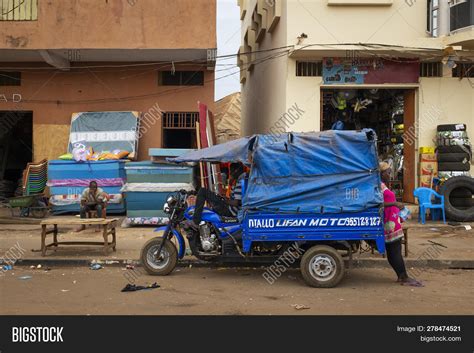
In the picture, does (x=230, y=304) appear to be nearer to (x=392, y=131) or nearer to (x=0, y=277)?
(x=0, y=277)

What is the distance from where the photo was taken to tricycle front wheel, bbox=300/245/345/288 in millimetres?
7375

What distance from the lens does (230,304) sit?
6535 mm

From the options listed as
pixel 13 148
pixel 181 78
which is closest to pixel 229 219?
pixel 181 78

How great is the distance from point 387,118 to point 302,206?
9.00 meters

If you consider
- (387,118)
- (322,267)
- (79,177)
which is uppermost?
(387,118)

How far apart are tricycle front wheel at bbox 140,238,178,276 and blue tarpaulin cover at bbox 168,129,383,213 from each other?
140cm

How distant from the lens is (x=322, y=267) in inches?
293

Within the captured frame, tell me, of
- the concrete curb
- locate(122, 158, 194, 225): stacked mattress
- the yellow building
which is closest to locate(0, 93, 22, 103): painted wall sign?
locate(122, 158, 194, 225): stacked mattress

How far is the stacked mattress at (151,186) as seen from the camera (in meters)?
12.4

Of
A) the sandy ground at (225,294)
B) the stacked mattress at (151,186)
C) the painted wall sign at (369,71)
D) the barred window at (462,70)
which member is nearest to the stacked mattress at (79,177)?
the stacked mattress at (151,186)

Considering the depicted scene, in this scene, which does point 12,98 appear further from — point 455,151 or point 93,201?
point 455,151

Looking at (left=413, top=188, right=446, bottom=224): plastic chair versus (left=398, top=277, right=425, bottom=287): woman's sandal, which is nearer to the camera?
(left=398, top=277, right=425, bottom=287): woman's sandal

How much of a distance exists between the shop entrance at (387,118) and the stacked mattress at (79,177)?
19.9 ft

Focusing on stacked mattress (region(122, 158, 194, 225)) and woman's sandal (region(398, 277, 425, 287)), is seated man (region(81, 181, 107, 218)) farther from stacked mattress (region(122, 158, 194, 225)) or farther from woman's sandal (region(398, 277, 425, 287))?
woman's sandal (region(398, 277, 425, 287))
